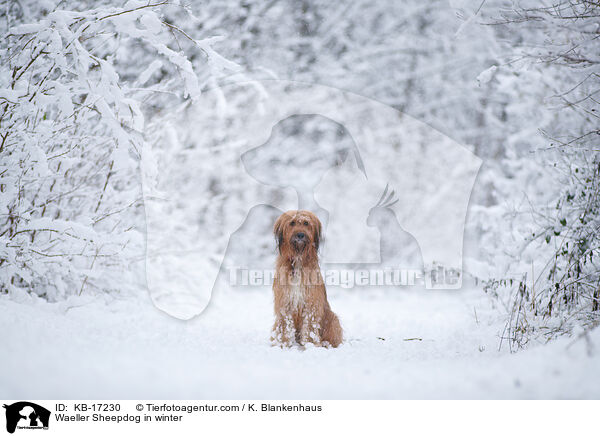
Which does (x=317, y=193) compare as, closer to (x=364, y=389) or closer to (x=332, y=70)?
(x=332, y=70)

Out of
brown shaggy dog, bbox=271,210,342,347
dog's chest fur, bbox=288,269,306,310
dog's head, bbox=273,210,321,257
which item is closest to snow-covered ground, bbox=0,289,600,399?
brown shaggy dog, bbox=271,210,342,347

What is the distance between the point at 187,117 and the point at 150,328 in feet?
13.6

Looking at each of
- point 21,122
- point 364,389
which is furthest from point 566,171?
point 21,122

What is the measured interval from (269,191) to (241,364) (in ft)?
26.6

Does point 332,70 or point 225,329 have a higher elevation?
point 332,70

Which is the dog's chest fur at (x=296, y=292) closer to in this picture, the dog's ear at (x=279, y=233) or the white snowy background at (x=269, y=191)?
the dog's ear at (x=279, y=233)

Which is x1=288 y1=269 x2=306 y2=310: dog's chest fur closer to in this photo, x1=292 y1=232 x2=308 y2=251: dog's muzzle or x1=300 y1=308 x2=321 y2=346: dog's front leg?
x1=300 y1=308 x2=321 y2=346: dog's front leg

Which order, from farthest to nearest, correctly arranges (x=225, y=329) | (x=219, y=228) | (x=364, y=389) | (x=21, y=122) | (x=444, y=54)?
(x=444, y=54)
(x=219, y=228)
(x=225, y=329)
(x=21, y=122)
(x=364, y=389)

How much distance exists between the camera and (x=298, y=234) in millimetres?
4188

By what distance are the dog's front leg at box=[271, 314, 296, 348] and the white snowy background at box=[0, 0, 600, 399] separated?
189mm

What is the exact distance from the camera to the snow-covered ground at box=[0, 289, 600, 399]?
6.49 feet

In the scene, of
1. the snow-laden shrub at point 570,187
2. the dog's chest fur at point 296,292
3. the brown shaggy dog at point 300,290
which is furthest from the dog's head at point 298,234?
A: the snow-laden shrub at point 570,187
